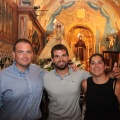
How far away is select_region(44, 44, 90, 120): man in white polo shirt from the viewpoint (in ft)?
10.5

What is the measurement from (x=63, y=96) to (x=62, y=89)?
116 mm

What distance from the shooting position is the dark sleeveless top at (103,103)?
10.0 feet

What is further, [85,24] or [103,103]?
[85,24]

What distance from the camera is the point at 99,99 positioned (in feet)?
10.1

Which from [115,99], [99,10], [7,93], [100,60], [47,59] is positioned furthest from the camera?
[99,10]

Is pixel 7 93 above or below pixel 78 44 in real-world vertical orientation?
below

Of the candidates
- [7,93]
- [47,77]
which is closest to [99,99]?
[47,77]

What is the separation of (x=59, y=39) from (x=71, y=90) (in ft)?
11.9

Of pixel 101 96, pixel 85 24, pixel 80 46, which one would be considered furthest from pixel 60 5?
pixel 101 96

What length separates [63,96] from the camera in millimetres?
3191

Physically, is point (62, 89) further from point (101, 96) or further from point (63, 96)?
point (101, 96)

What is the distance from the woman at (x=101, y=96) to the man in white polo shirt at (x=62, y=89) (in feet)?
0.70

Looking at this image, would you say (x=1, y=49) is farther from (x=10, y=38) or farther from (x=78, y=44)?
(x=78, y=44)

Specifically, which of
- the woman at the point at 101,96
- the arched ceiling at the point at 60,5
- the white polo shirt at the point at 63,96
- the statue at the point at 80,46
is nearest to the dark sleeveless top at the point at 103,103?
the woman at the point at 101,96
